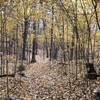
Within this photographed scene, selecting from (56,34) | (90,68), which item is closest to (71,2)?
(90,68)

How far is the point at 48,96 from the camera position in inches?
507

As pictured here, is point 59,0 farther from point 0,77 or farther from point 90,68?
point 0,77

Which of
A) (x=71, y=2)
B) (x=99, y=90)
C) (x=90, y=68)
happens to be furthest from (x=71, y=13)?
(x=99, y=90)

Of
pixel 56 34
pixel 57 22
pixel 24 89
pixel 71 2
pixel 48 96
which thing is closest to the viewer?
pixel 48 96

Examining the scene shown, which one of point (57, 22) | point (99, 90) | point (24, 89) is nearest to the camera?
point (99, 90)

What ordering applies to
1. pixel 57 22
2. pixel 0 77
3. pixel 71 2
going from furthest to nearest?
1. pixel 57 22
2. pixel 0 77
3. pixel 71 2

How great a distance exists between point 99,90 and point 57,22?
2108 cm

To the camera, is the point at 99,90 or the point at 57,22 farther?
the point at 57,22

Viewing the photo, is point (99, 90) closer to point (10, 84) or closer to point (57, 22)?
point (10, 84)

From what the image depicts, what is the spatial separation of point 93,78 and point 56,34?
21.4 m

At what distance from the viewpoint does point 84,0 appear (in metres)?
16.1

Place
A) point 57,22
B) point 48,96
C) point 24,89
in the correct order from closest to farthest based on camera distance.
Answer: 1. point 48,96
2. point 24,89
3. point 57,22

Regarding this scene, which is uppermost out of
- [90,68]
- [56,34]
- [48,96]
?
[56,34]

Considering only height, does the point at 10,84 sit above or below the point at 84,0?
below
